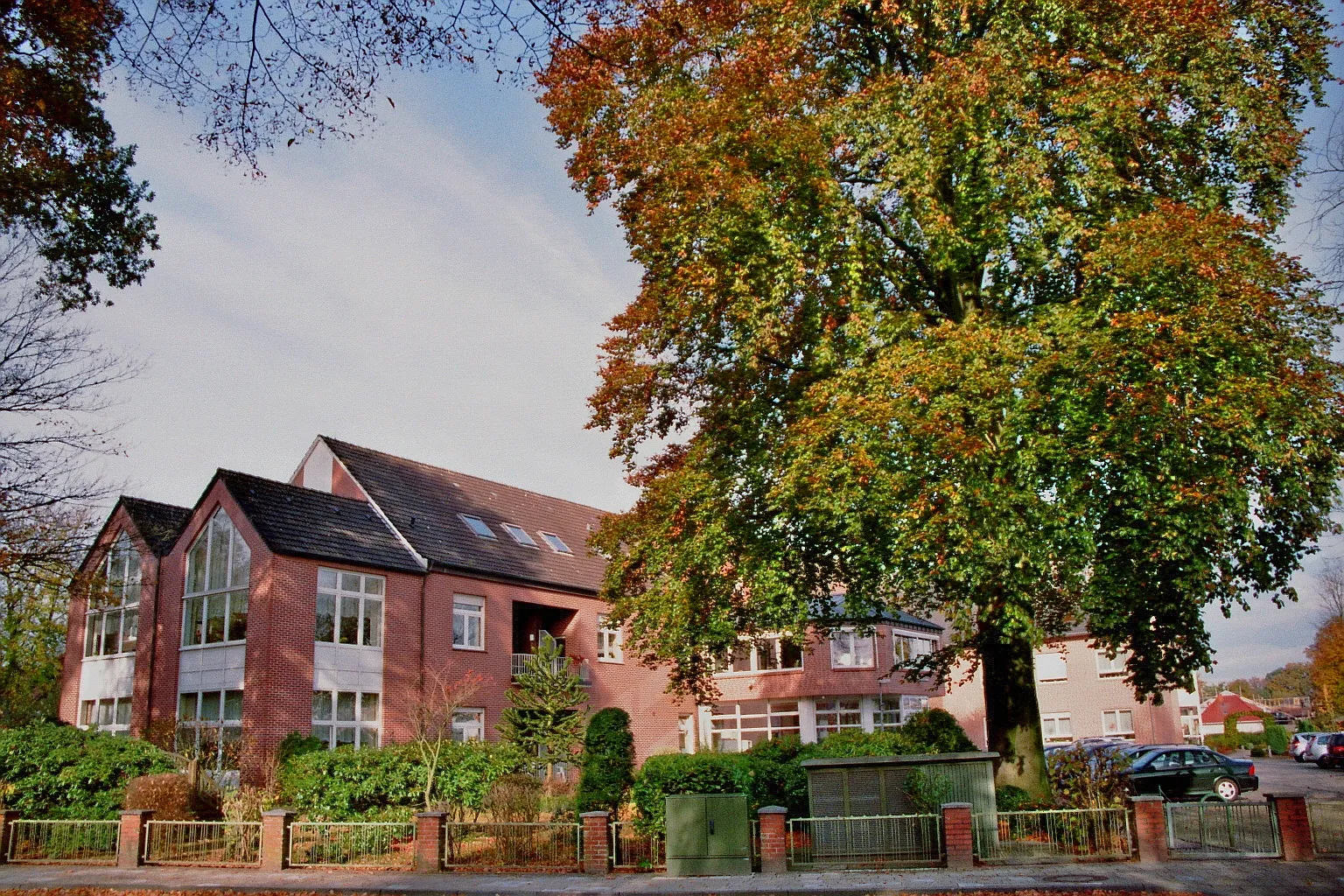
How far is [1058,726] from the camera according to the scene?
50.5m

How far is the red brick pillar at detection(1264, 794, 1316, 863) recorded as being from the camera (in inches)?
595

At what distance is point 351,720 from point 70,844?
29.0 ft

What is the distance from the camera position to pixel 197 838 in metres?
19.0

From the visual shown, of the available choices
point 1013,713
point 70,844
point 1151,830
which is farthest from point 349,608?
point 1151,830

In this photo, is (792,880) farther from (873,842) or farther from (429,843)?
(429,843)

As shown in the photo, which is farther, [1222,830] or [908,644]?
[908,644]

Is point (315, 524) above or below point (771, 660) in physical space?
above

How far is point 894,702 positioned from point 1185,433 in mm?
29106

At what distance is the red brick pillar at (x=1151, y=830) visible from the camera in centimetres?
1530

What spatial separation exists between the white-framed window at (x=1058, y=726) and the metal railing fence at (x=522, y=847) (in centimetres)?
3837

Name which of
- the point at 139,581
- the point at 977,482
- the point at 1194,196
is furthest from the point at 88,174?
the point at 139,581

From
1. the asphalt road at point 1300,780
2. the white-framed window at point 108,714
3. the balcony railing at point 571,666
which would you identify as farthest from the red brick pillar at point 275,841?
the asphalt road at point 1300,780

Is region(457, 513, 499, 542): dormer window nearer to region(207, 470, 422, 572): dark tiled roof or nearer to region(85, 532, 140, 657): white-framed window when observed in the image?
region(207, 470, 422, 572): dark tiled roof

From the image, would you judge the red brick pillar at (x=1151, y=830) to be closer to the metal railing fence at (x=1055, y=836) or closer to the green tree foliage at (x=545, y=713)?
the metal railing fence at (x=1055, y=836)
